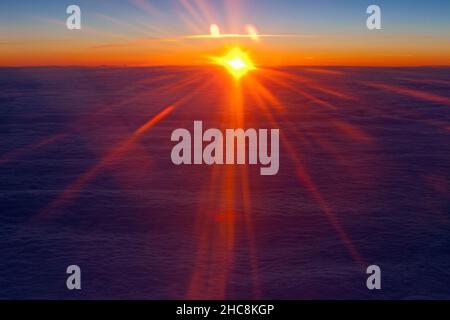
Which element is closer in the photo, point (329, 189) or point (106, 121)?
point (329, 189)

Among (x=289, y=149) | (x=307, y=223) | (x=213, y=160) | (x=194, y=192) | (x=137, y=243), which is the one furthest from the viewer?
(x=289, y=149)

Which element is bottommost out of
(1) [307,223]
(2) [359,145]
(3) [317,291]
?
(3) [317,291]

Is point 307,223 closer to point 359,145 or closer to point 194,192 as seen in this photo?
point 194,192

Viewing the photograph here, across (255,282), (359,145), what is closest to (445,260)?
(255,282)

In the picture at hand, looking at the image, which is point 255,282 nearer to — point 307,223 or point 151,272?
point 151,272

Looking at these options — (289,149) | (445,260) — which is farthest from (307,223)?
(289,149)

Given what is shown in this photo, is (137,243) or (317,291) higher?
(137,243)

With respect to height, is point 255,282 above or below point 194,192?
below

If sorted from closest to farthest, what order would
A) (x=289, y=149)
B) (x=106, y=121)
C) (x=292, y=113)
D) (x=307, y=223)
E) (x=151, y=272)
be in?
(x=151, y=272)
(x=307, y=223)
(x=289, y=149)
(x=106, y=121)
(x=292, y=113)

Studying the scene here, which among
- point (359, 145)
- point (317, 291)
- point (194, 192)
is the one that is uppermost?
point (359, 145)
